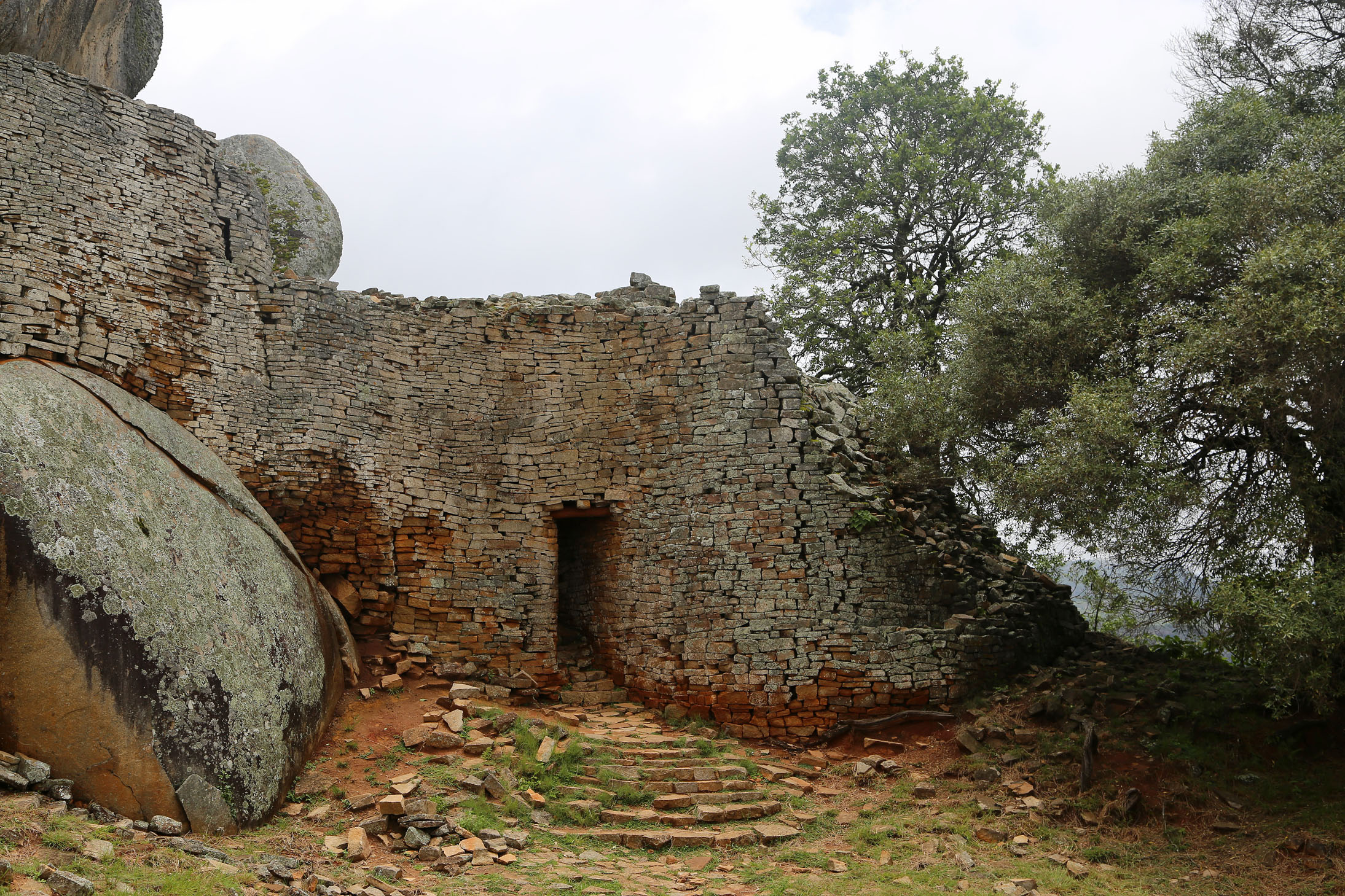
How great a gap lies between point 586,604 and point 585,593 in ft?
0.52

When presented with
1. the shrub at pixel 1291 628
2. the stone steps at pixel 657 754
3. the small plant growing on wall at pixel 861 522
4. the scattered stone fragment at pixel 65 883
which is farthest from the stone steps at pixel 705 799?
the scattered stone fragment at pixel 65 883

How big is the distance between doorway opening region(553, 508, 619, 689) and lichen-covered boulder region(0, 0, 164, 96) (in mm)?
9422

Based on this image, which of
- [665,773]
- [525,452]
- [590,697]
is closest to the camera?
[665,773]

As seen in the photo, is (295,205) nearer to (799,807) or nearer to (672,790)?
(672,790)

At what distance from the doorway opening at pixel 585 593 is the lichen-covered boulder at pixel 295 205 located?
909 cm

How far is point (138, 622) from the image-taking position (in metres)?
8.96

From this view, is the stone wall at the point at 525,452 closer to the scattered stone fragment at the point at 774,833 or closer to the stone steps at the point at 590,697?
the stone steps at the point at 590,697

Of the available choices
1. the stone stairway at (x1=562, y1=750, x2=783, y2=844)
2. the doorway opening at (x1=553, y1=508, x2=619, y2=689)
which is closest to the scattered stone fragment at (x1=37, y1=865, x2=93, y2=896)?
the stone stairway at (x1=562, y1=750, x2=783, y2=844)

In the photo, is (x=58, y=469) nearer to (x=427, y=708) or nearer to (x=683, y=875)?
(x=427, y=708)

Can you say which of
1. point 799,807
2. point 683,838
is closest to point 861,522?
point 799,807

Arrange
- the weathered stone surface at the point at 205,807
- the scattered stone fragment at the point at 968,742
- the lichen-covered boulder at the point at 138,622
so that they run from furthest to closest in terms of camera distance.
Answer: the scattered stone fragment at the point at 968,742, the weathered stone surface at the point at 205,807, the lichen-covered boulder at the point at 138,622

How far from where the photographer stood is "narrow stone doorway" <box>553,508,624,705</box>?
45.4 ft

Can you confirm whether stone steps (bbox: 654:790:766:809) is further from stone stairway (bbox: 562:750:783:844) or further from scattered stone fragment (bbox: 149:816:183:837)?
scattered stone fragment (bbox: 149:816:183:837)

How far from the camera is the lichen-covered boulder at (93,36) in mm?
12492
